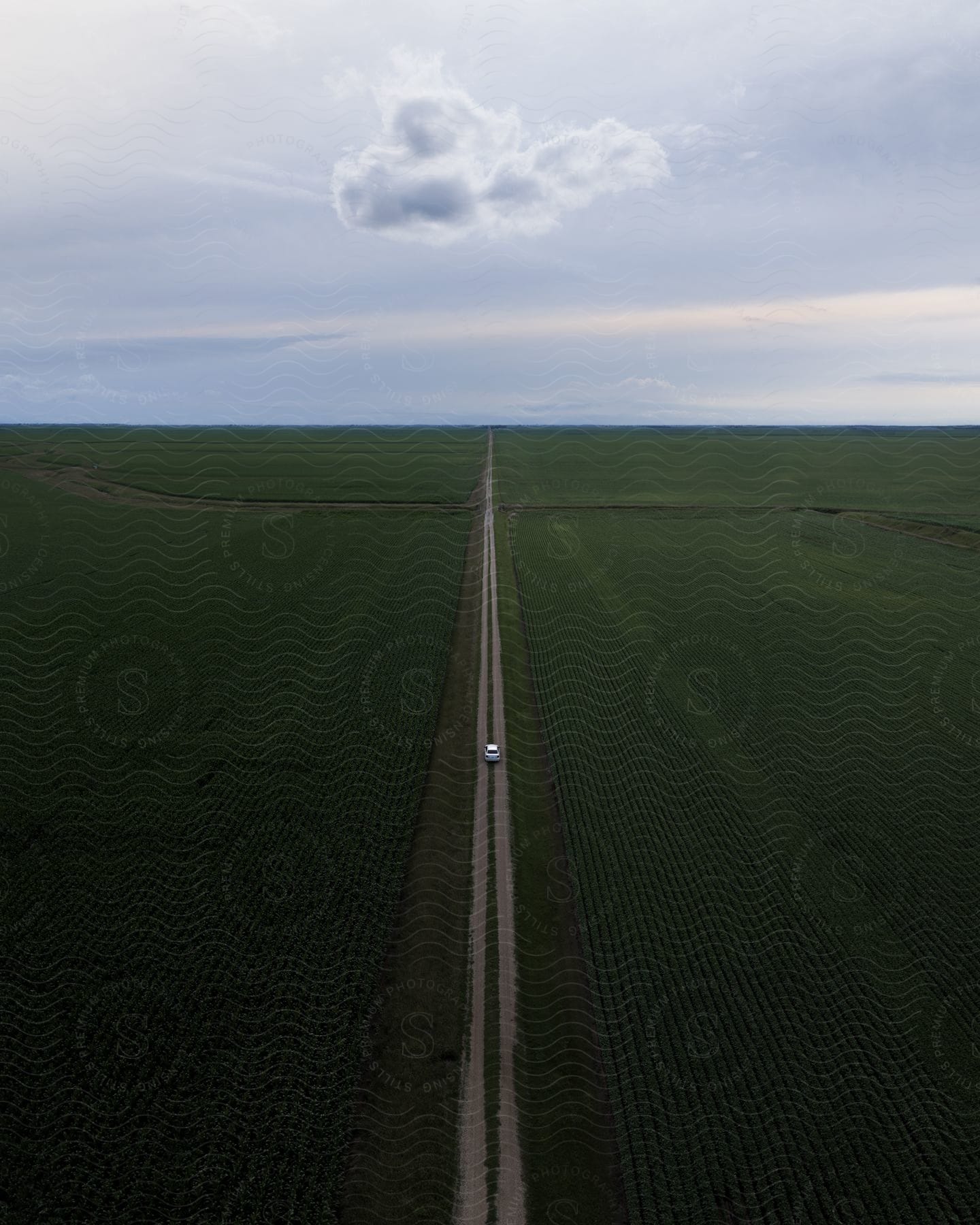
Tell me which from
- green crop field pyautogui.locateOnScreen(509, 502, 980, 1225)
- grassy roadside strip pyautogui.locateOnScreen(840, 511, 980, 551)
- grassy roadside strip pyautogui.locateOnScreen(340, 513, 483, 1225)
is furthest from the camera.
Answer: grassy roadside strip pyautogui.locateOnScreen(840, 511, 980, 551)

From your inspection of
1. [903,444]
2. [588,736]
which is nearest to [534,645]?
[588,736]

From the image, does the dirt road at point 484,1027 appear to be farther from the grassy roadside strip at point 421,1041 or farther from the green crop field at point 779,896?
the green crop field at point 779,896

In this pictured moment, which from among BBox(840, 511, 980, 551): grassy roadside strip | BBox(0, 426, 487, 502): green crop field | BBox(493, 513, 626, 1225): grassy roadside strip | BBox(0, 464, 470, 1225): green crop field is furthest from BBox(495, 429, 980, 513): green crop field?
BBox(493, 513, 626, 1225): grassy roadside strip

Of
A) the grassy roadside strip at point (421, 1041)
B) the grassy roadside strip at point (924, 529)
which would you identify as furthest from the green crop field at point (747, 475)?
the grassy roadside strip at point (421, 1041)

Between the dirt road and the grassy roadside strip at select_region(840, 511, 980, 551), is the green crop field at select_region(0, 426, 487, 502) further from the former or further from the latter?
the dirt road

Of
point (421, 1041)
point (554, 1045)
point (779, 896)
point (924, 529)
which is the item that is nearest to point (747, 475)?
point (924, 529)

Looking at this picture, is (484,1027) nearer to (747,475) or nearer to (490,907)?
(490,907)

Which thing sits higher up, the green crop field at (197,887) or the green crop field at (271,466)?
the green crop field at (271,466)

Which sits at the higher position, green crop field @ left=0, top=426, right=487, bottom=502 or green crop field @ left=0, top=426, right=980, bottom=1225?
green crop field @ left=0, top=426, right=487, bottom=502
